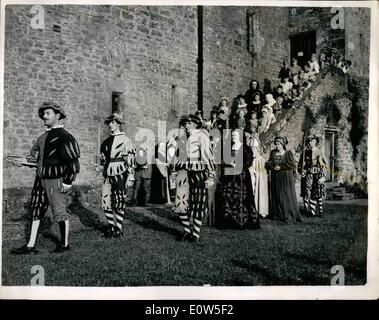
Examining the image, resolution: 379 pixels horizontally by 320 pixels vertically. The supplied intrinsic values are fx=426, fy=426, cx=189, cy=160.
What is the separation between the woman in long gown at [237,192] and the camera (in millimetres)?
5828

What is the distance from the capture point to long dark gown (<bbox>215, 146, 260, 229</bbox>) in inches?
229

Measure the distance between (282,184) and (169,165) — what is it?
5.35ft

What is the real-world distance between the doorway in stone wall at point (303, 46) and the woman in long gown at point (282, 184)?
149cm

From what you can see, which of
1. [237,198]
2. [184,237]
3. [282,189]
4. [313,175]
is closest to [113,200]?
[184,237]

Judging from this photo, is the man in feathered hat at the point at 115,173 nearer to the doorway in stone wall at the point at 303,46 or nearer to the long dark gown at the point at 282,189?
the long dark gown at the point at 282,189

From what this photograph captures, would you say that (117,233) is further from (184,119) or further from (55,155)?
(184,119)

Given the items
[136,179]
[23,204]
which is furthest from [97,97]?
[23,204]

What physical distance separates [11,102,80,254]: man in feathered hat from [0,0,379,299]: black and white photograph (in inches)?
0.7

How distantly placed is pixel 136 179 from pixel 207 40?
8.40 ft

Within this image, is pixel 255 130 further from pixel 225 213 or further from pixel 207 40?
pixel 207 40

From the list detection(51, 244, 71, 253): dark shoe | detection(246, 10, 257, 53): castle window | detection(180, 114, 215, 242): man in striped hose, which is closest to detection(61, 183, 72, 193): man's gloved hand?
detection(51, 244, 71, 253): dark shoe

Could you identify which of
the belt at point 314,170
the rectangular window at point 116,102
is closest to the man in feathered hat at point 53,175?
the rectangular window at point 116,102

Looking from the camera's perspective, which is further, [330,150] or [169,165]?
[330,150]

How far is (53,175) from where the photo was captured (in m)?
5.50
